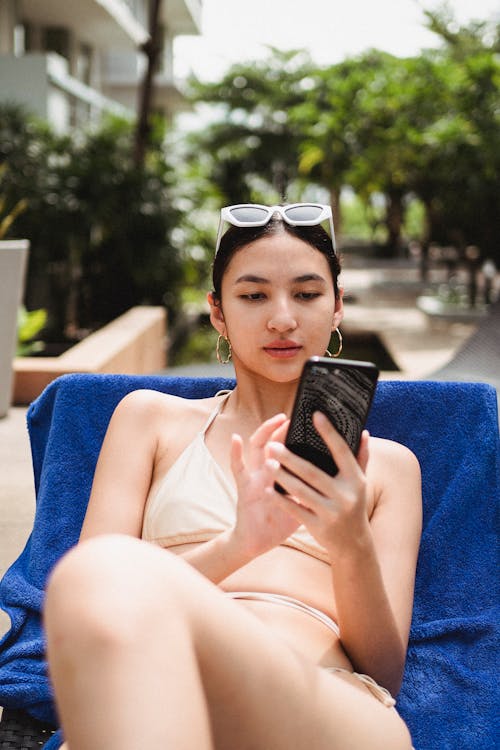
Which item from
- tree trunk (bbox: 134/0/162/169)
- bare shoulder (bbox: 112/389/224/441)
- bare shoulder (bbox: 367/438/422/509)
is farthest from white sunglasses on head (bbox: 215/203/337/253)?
tree trunk (bbox: 134/0/162/169)

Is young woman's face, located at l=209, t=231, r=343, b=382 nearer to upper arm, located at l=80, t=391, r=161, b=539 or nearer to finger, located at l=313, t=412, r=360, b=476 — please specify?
upper arm, located at l=80, t=391, r=161, b=539

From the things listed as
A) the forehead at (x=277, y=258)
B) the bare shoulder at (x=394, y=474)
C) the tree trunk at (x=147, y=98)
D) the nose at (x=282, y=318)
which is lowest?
the bare shoulder at (x=394, y=474)

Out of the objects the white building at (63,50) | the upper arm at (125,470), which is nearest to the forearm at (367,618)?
the upper arm at (125,470)

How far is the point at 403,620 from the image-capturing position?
81.3 inches

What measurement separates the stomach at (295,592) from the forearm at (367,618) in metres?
0.05

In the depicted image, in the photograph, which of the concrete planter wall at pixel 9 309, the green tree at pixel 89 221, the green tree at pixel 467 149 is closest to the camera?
the concrete planter wall at pixel 9 309

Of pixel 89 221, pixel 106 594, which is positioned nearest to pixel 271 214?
pixel 106 594

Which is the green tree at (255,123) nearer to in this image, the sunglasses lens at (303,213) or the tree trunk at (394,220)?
the tree trunk at (394,220)

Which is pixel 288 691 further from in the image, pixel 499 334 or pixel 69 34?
pixel 69 34

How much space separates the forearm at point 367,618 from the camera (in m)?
1.88

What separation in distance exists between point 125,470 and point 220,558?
43cm

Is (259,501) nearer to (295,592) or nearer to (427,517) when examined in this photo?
(295,592)

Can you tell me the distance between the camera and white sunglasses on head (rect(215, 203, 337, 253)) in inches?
93.3

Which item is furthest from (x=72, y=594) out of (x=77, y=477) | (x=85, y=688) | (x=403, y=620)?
(x=77, y=477)
